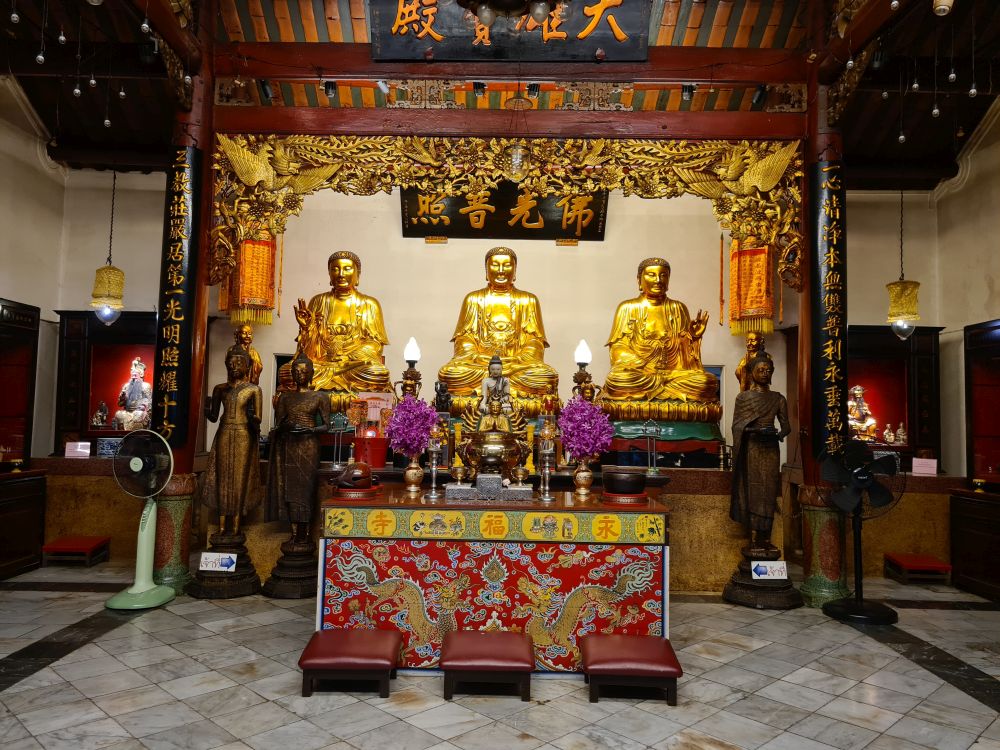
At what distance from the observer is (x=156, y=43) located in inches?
195

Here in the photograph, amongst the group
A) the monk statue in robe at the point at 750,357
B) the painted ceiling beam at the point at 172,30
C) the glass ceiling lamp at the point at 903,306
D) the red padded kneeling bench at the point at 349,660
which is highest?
the painted ceiling beam at the point at 172,30

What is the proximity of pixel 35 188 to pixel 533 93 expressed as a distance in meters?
5.45

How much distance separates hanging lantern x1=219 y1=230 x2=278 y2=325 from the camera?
6434 mm

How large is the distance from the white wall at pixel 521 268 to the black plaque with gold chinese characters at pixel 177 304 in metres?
3.54

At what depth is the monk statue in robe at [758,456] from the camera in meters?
5.21

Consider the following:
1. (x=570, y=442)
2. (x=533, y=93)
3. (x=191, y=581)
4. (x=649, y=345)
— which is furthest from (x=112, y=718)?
(x=649, y=345)

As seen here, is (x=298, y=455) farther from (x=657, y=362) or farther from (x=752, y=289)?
(x=752, y=289)

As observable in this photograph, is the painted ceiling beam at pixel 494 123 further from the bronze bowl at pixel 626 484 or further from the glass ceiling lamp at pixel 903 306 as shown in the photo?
the bronze bowl at pixel 626 484

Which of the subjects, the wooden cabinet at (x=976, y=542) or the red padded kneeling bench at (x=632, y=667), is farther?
the wooden cabinet at (x=976, y=542)

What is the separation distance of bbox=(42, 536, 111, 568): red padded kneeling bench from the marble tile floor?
1.54 meters

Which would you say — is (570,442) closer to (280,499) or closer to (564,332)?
(280,499)

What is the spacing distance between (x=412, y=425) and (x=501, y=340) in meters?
3.08

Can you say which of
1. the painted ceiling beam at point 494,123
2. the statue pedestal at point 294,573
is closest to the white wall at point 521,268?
the painted ceiling beam at point 494,123

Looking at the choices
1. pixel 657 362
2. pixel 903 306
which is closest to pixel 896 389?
pixel 903 306
